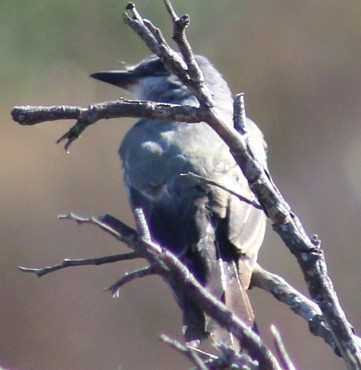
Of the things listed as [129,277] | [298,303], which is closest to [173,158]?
[298,303]

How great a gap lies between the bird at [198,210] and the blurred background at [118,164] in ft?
7.56

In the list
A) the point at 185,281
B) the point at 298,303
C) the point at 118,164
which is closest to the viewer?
the point at 185,281

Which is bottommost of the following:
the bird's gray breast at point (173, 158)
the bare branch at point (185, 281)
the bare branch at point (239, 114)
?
the bare branch at point (185, 281)

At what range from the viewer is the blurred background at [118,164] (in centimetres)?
748

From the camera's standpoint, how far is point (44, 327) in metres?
7.56

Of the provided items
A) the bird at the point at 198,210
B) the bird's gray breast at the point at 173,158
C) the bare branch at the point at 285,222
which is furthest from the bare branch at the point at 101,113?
the bird's gray breast at the point at 173,158

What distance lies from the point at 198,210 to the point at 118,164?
335 cm

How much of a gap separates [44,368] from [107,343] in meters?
0.42

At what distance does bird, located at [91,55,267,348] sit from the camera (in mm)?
4242

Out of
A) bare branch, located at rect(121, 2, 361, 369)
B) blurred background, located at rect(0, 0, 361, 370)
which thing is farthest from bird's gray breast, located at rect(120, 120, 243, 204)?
blurred background, located at rect(0, 0, 361, 370)

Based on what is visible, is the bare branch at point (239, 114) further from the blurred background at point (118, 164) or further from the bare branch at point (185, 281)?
the blurred background at point (118, 164)

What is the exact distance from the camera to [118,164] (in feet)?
25.6

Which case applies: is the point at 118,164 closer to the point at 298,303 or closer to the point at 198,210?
the point at 198,210

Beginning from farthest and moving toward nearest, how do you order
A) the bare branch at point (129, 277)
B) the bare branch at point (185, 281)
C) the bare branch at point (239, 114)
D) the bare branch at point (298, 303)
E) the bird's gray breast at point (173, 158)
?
the bird's gray breast at point (173, 158)
the bare branch at point (298, 303)
the bare branch at point (239, 114)
the bare branch at point (129, 277)
the bare branch at point (185, 281)
